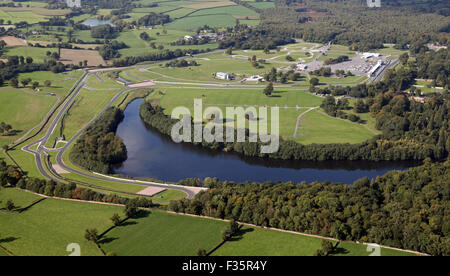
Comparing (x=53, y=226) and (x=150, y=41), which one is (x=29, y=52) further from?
(x=53, y=226)

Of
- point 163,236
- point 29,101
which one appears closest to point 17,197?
point 163,236

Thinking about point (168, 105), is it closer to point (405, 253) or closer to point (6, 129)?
point (6, 129)

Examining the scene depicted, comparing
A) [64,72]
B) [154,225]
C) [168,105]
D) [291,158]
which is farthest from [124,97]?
[154,225]

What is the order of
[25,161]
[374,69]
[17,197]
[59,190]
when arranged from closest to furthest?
[17,197], [59,190], [25,161], [374,69]

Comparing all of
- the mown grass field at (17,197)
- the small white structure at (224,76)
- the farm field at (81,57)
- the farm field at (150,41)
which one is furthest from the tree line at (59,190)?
the farm field at (150,41)

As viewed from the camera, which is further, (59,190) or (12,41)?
(12,41)

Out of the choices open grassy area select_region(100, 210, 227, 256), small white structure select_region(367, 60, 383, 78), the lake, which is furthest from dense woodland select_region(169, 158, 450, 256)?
small white structure select_region(367, 60, 383, 78)
